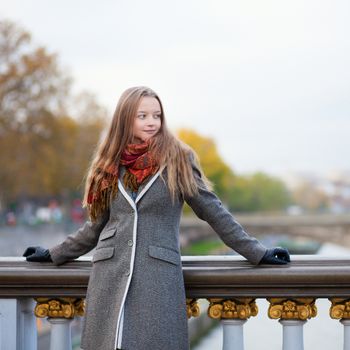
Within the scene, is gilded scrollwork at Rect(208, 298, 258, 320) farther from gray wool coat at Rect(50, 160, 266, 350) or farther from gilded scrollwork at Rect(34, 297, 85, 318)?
gilded scrollwork at Rect(34, 297, 85, 318)

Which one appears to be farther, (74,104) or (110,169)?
(74,104)

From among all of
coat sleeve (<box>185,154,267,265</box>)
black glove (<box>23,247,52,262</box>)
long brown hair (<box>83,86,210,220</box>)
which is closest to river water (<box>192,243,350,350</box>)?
coat sleeve (<box>185,154,267,265</box>)

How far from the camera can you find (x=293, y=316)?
2814 mm

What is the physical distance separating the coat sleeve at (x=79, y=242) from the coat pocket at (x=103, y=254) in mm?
137

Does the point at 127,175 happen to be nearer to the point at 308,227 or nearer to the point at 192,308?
the point at 192,308

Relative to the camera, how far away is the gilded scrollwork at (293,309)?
282cm

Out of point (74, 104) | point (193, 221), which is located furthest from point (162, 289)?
point (193, 221)

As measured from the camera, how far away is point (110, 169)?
3105 millimetres

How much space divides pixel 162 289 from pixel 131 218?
0.28 meters

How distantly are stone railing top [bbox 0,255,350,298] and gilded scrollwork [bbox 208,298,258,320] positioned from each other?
0.03 m

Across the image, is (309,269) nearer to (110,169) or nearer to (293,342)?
(293,342)

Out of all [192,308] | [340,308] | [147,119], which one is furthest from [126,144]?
[340,308]

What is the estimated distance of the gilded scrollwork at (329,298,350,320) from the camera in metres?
2.80

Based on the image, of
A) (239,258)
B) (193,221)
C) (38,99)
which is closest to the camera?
(239,258)
